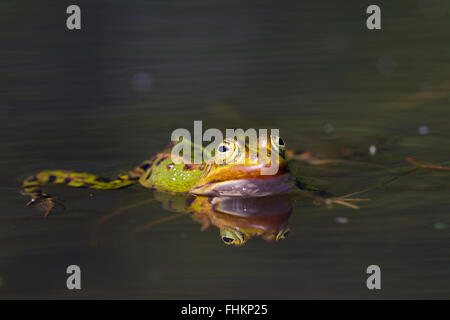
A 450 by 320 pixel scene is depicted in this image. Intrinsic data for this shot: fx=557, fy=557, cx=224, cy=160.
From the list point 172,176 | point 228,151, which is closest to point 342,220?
point 228,151

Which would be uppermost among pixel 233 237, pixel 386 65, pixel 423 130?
pixel 386 65

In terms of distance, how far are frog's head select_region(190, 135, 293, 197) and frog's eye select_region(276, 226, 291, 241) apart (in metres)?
0.51

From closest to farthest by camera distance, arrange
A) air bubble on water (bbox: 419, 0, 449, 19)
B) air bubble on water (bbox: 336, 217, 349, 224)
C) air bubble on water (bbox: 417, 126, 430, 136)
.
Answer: air bubble on water (bbox: 336, 217, 349, 224) → air bubble on water (bbox: 417, 126, 430, 136) → air bubble on water (bbox: 419, 0, 449, 19)

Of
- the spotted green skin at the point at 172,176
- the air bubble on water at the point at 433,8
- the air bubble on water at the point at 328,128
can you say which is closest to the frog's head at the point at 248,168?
the spotted green skin at the point at 172,176

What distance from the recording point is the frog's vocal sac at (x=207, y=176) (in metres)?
4.77

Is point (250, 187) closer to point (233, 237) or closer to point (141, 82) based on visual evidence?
point (233, 237)

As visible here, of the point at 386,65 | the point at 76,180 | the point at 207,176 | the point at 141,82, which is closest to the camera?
the point at 207,176

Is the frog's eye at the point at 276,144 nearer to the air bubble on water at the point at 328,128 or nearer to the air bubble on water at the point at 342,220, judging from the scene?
the air bubble on water at the point at 342,220

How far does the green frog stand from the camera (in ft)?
15.7

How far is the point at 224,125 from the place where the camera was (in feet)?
24.0

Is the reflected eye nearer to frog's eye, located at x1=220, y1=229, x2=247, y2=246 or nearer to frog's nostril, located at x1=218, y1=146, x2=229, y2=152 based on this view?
frog's nostril, located at x1=218, y1=146, x2=229, y2=152

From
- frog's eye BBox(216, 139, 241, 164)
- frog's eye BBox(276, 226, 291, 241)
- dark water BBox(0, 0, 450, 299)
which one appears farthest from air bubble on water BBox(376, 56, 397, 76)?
frog's eye BBox(276, 226, 291, 241)

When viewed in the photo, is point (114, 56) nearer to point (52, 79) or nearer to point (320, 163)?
point (52, 79)

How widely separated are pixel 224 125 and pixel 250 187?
2.46 metres
